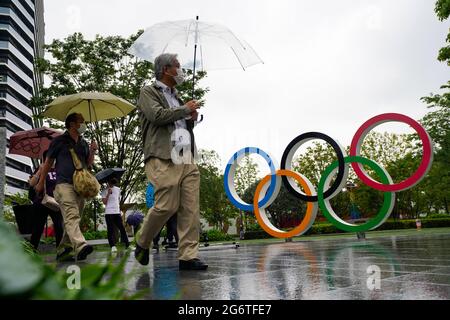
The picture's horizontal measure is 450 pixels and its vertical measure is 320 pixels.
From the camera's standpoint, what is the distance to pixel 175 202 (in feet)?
14.9

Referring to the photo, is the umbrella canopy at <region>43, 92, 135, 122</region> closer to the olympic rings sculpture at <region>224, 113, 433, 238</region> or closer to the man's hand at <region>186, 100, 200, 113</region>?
the man's hand at <region>186, 100, 200, 113</region>

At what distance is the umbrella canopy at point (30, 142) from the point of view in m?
10.7

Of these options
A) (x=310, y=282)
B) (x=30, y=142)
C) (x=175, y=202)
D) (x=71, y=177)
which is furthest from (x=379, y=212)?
(x=30, y=142)

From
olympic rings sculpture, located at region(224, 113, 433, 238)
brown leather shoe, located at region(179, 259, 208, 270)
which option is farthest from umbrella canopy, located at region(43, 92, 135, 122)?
olympic rings sculpture, located at region(224, 113, 433, 238)

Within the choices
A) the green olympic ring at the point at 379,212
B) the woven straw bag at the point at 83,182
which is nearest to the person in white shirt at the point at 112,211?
the woven straw bag at the point at 83,182

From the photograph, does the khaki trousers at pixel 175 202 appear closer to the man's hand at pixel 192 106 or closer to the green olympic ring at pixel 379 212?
the man's hand at pixel 192 106

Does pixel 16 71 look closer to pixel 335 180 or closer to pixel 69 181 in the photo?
pixel 335 180

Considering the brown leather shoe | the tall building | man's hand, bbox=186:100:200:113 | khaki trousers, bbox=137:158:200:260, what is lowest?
the brown leather shoe

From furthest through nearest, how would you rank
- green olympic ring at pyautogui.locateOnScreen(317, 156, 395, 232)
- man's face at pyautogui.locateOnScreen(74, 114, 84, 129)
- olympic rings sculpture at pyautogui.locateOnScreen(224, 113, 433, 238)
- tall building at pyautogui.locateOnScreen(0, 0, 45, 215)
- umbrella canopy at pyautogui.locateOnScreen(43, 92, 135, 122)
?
1. tall building at pyautogui.locateOnScreen(0, 0, 45, 215)
2. green olympic ring at pyautogui.locateOnScreen(317, 156, 395, 232)
3. olympic rings sculpture at pyautogui.locateOnScreen(224, 113, 433, 238)
4. umbrella canopy at pyautogui.locateOnScreen(43, 92, 135, 122)
5. man's face at pyautogui.locateOnScreen(74, 114, 84, 129)

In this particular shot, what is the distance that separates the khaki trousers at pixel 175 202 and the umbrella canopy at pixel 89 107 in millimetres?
4119

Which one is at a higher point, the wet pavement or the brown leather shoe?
the brown leather shoe

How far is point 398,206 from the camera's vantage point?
1822 inches

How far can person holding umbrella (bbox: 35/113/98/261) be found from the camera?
584 centimetres

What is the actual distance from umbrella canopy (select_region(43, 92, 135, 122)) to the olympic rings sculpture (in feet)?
21.6
